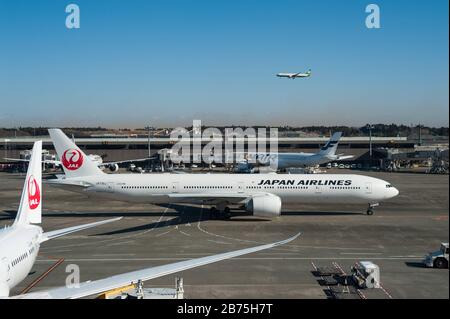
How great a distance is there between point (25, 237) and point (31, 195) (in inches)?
102

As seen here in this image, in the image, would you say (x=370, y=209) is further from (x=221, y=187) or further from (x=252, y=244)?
(x=252, y=244)

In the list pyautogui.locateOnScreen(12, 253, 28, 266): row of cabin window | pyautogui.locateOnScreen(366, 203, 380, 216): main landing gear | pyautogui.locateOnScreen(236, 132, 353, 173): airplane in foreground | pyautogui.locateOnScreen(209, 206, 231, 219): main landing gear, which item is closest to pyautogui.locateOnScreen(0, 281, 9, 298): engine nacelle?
pyautogui.locateOnScreen(12, 253, 28, 266): row of cabin window

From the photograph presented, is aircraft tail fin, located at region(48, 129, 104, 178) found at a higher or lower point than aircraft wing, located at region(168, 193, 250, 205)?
higher

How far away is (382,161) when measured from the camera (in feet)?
320

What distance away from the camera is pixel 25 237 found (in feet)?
56.9

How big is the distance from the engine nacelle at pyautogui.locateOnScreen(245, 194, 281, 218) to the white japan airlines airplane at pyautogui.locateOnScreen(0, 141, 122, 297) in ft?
70.7

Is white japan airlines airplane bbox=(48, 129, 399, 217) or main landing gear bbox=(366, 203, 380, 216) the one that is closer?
white japan airlines airplane bbox=(48, 129, 399, 217)

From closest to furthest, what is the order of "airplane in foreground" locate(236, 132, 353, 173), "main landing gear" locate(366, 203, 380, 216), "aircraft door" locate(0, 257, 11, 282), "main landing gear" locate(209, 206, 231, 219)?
"aircraft door" locate(0, 257, 11, 282) < "main landing gear" locate(209, 206, 231, 219) < "main landing gear" locate(366, 203, 380, 216) < "airplane in foreground" locate(236, 132, 353, 173)

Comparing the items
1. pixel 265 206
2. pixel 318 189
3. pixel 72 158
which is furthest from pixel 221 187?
pixel 72 158

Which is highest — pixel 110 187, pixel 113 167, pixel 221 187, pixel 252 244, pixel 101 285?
pixel 101 285

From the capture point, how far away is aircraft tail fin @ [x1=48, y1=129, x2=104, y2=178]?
1655 inches

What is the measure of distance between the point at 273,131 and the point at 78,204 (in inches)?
3714

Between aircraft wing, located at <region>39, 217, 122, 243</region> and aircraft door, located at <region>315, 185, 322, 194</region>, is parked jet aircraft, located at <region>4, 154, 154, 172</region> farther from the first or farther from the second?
aircraft wing, located at <region>39, 217, 122, 243</region>
